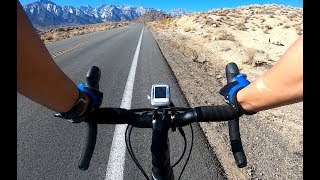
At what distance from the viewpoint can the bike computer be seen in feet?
6.24

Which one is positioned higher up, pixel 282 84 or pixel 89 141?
pixel 282 84

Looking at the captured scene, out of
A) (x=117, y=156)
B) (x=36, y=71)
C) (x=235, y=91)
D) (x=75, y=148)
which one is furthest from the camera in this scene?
(x=75, y=148)

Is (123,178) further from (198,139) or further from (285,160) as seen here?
Result: (285,160)

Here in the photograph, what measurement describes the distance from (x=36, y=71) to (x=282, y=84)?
0.76 metres

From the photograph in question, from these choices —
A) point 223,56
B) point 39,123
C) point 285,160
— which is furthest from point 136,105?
point 223,56

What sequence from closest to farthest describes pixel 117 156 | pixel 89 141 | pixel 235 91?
pixel 235 91, pixel 89 141, pixel 117 156

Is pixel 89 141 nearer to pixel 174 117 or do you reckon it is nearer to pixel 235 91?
pixel 174 117

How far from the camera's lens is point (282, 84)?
122 cm

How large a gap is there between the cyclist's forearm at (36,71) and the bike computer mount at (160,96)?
1.86 ft

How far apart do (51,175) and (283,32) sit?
31.9 m

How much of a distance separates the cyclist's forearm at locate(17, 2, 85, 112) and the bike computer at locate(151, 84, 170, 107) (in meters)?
0.57

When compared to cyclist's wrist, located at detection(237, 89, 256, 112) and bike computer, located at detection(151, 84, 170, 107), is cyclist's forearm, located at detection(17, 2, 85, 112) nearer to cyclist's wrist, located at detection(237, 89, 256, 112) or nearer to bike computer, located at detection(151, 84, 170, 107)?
bike computer, located at detection(151, 84, 170, 107)

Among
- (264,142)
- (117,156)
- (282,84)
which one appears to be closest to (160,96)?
(282,84)

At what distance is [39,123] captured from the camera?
6.92 m
